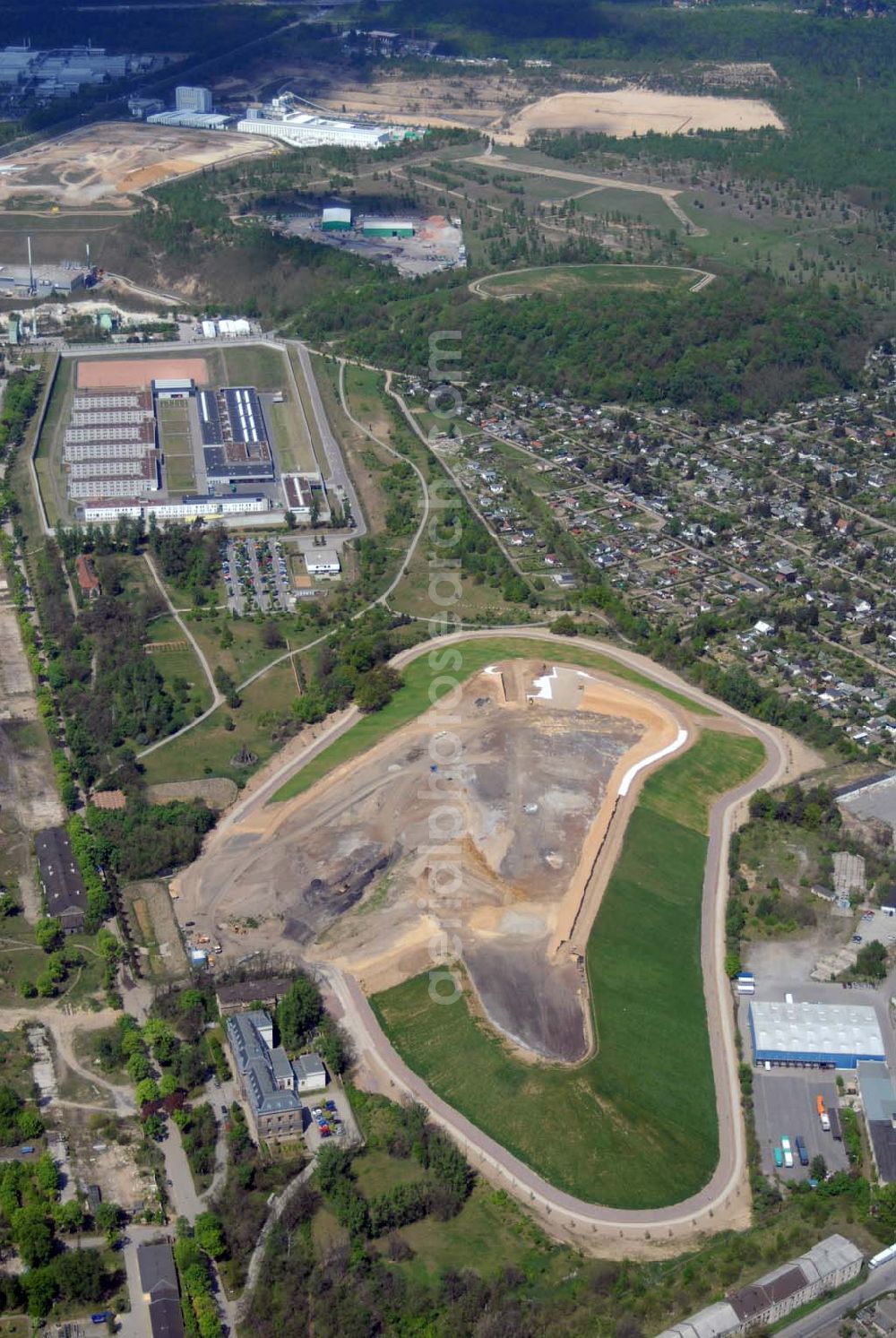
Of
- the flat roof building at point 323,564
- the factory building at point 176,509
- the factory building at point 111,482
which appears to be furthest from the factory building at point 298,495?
the factory building at point 111,482

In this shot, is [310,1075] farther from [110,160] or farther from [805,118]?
[805,118]

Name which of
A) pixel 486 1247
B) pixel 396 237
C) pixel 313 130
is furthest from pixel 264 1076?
pixel 313 130

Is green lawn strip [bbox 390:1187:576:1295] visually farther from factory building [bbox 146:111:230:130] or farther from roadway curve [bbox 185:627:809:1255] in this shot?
factory building [bbox 146:111:230:130]

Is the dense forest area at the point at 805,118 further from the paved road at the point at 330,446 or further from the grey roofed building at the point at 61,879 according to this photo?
the grey roofed building at the point at 61,879

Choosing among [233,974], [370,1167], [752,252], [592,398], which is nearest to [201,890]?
[233,974]

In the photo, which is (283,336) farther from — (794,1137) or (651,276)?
(794,1137)

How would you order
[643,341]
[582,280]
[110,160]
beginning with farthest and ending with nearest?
[110,160], [582,280], [643,341]

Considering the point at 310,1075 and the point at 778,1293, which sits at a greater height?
the point at 778,1293
